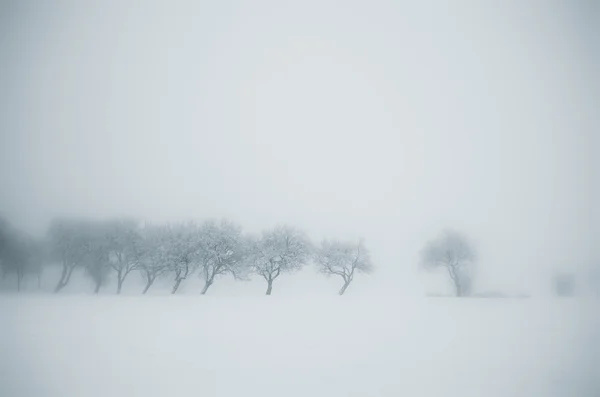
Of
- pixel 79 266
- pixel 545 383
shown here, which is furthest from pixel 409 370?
pixel 79 266

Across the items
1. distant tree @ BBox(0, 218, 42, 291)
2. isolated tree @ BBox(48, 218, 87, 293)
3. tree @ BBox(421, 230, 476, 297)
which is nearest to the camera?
distant tree @ BBox(0, 218, 42, 291)

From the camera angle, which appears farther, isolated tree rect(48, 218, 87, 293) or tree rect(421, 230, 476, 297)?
tree rect(421, 230, 476, 297)

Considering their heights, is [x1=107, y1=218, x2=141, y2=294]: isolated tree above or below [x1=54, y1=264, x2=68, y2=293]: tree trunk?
above

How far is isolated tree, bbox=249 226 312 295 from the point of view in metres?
54.9

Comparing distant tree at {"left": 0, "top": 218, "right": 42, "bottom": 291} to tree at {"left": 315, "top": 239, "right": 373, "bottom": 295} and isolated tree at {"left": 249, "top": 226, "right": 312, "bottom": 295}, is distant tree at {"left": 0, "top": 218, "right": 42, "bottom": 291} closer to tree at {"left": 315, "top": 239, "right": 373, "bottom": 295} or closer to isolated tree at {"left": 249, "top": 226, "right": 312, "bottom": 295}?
isolated tree at {"left": 249, "top": 226, "right": 312, "bottom": 295}

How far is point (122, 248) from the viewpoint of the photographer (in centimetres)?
5231

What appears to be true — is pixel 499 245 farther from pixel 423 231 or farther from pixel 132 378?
pixel 132 378

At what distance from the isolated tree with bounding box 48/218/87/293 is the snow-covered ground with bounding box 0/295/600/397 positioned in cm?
3803

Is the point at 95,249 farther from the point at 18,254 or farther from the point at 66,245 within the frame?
the point at 18,254

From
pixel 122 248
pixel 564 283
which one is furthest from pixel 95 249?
pixel 564 283

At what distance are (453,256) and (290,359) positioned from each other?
5708cm

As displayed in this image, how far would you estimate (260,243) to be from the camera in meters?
57.8

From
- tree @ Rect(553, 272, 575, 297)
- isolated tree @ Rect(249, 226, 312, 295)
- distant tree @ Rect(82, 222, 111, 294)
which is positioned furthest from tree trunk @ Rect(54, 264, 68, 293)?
tree @ Rect(553, 272, 575, 297)

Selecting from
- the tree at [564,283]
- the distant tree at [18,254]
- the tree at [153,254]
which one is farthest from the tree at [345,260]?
the distant tree at [18,254]
